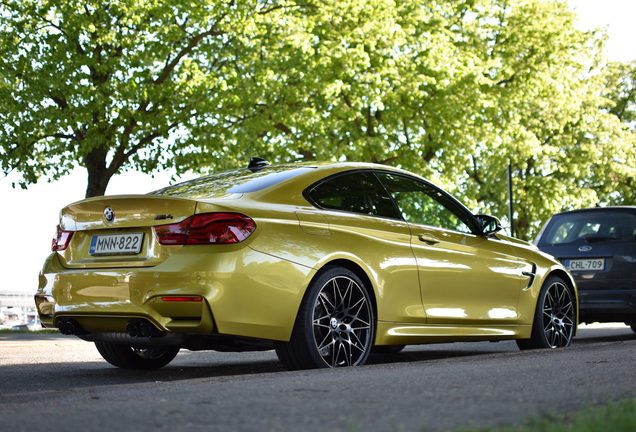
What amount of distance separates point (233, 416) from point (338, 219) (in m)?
2.59

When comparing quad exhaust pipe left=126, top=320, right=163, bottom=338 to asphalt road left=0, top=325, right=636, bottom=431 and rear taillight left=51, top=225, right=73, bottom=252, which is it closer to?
asphalt road left=0, top=325, right=636, bottom=431

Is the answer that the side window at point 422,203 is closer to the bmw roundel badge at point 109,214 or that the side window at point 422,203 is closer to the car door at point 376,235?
the car door at point 376,235

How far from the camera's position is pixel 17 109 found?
17.2 meters

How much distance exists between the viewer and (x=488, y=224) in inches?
272

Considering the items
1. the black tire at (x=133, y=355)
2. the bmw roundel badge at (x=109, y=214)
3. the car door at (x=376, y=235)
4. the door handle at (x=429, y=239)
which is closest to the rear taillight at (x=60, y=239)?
the bmw roundel badge at (x=109, y=214)

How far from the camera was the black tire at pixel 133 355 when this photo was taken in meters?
6.17

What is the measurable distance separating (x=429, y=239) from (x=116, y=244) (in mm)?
2485

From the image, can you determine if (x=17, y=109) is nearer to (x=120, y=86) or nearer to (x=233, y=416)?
(x=120, y=86)

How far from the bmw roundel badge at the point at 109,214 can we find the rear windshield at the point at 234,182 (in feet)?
1.56

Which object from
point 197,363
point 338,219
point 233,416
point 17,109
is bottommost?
point 197,363

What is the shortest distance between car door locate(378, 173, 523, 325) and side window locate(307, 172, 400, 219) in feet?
0.47

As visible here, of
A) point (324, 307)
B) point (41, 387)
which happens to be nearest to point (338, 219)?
point (324, 307)

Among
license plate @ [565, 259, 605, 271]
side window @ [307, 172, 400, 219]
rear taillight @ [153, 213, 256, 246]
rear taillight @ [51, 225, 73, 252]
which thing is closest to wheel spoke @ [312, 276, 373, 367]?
side window @ [307, 172, 400, 219]

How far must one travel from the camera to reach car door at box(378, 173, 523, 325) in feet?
19.8
